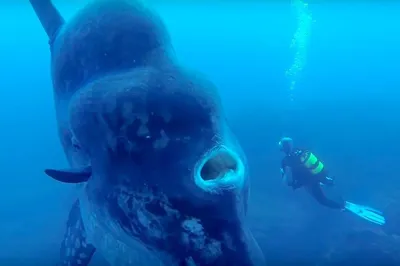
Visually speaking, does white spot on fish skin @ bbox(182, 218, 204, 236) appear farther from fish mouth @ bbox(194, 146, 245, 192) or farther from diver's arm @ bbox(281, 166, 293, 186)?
diver's arm @ bbox(281, 166, 293, 186)

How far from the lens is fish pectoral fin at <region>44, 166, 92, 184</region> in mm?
3543

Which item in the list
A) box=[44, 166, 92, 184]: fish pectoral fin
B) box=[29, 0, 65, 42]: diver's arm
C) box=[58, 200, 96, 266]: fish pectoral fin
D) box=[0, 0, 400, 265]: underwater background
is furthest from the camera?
box=[0, 0, 400, 265]: underwater background

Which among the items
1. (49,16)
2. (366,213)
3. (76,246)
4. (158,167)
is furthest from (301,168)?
(158,167)

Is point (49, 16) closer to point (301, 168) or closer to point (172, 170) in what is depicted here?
point (172, 170)

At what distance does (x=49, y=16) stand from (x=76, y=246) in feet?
11.0

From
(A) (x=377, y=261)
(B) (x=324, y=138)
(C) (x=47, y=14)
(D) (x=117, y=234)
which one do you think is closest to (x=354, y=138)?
(B) (x=324, y=138)

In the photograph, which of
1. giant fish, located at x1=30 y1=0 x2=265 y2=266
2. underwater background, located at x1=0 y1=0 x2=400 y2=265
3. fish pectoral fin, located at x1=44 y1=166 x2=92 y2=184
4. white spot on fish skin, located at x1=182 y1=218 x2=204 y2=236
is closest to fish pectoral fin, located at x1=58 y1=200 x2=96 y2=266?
giant fish, located at x1=30 y1=0 x2=265 y2=266

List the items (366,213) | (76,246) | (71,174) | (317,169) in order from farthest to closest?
1. (366,213)
2. (317,169)
3. (76,246)
4. (71,174)

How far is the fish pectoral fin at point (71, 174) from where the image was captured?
3.54m

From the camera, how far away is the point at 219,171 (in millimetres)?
3104

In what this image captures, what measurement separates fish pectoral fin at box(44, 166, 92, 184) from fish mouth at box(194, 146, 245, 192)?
1139 mm

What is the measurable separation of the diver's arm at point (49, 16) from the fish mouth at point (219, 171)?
3.92 metres

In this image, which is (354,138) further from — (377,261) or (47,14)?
(47,14)

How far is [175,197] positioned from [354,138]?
70.8 ft
